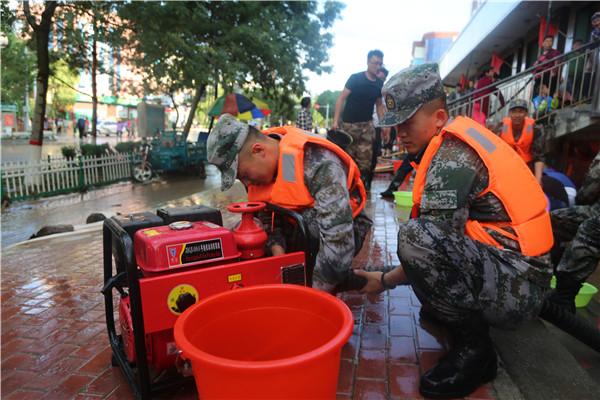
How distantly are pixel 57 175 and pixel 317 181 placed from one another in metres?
8.87

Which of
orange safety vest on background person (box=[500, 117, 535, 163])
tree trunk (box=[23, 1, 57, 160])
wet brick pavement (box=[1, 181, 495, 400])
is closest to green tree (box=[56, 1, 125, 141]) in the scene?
tree trunk (box=[23, 1, 57, 160])

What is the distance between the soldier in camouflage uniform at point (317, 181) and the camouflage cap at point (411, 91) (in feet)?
1.35

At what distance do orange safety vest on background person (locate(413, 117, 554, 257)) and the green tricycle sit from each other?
10839 millimetres

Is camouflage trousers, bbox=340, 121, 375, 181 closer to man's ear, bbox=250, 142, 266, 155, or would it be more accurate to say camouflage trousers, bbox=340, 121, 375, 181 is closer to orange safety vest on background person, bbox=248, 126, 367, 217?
orange safety vest on background person, bbox=248, 126, 367, 217

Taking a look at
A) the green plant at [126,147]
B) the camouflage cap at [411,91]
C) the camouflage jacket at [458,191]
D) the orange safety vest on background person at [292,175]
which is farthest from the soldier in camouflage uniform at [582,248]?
the green plant at [126,147]

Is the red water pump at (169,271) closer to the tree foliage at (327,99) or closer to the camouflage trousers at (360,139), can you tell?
the camouflage trousers at (360,139)

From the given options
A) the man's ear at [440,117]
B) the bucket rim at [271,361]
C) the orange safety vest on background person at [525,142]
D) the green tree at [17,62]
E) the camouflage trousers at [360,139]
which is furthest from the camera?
the green tree at [17,62]

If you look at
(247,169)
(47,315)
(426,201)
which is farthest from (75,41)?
(426,201)

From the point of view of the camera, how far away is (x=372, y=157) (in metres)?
6.35

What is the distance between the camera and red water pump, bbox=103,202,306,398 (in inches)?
60.2

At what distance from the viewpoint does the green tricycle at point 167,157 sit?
1152 cm

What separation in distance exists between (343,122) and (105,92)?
50.5m

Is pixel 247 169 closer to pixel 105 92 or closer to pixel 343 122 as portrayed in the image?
pixel 343 122

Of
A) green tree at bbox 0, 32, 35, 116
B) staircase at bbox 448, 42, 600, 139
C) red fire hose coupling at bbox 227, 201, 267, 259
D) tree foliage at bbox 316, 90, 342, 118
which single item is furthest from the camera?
tree foliage at bbox 316, 90, 342, 118
